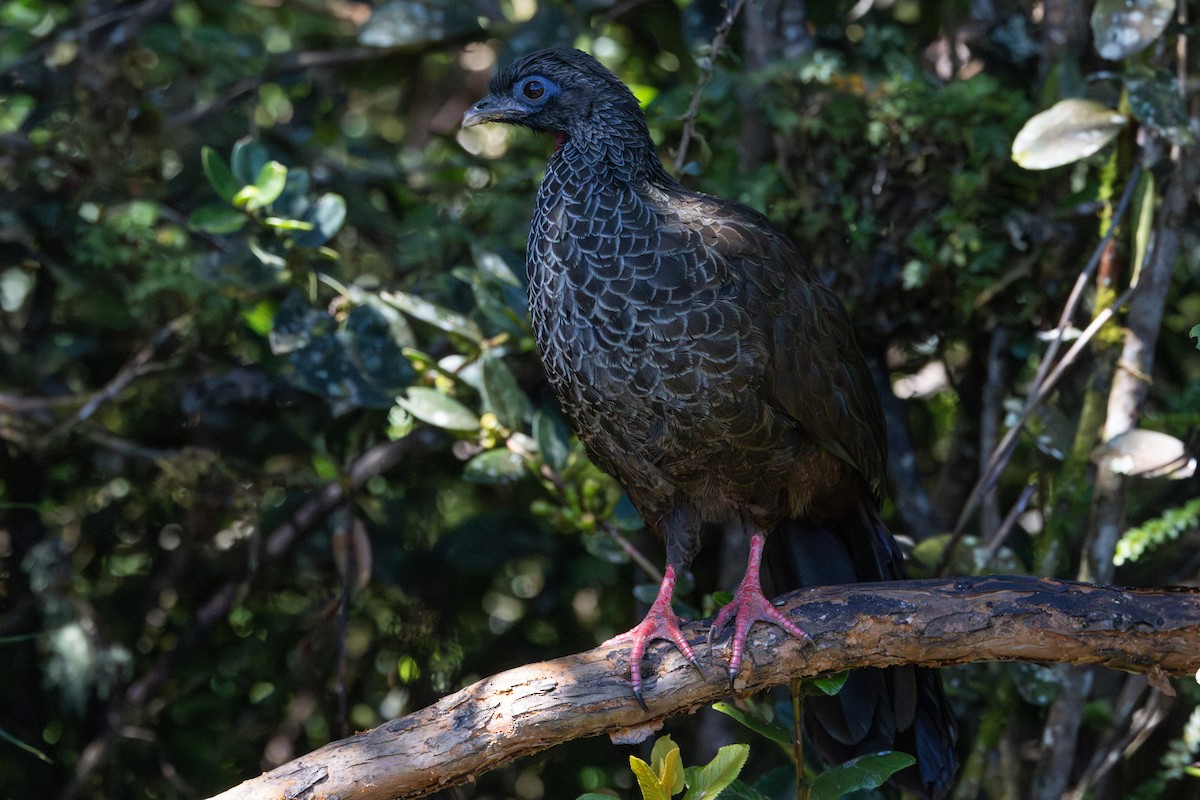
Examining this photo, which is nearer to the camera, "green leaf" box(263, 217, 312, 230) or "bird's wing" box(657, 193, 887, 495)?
"bird's wing" box(657, 193, 887, 495)

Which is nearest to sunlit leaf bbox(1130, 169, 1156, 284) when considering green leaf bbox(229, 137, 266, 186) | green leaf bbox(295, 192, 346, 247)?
green leaf bbox(295, 192, 346, 247)

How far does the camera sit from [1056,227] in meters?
3.77

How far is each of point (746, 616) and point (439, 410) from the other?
1125mm

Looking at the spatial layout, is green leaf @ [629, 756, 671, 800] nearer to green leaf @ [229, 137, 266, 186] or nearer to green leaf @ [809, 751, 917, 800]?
green leaf @ [809, 751, 917, 800]

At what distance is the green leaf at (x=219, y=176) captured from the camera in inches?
133

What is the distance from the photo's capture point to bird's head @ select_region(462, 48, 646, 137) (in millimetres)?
3186

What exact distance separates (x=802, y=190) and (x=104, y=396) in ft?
7.75

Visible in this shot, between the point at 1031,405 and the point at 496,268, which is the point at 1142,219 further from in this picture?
the point at 496,268

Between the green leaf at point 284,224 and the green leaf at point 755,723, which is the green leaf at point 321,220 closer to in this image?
the green leaf at point 284,224

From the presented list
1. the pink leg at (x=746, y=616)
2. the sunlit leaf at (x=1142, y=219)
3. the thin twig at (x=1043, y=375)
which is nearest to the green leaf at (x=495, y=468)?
the pink leg at (x=746, y=616)

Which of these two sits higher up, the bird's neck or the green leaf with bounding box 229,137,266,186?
the bird's neck

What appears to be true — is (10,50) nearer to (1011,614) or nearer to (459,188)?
(459,188)

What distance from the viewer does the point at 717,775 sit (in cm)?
236

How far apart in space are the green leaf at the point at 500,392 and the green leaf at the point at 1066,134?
152 centimetres
